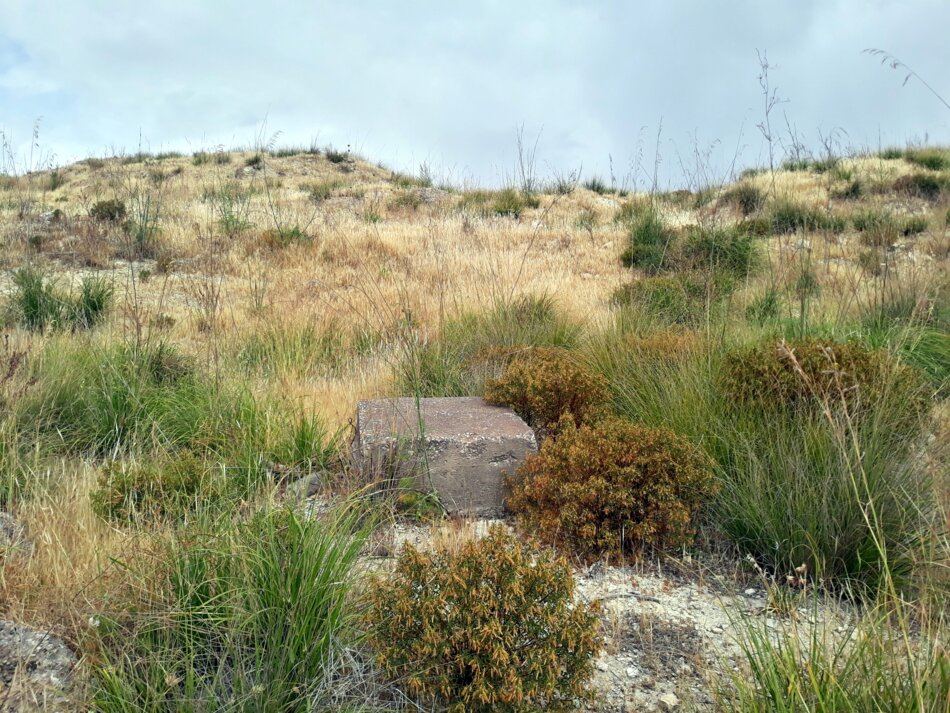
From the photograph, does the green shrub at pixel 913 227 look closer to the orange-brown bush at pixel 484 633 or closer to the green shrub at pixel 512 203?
the green shrub at pixel 512 203

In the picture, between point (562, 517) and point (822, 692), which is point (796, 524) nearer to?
point (562, 517)

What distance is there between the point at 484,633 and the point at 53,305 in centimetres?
602

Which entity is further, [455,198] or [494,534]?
[455,198]

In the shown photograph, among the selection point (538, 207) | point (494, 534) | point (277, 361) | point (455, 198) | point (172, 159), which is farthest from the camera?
point (172, 159)

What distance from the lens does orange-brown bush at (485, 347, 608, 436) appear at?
13.8 ft

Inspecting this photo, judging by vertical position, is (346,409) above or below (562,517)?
above

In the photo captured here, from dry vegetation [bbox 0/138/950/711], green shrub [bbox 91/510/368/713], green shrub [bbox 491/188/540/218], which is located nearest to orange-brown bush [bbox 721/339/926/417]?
dry vegetation [bbox 0/138/950/711]

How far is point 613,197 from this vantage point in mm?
19766

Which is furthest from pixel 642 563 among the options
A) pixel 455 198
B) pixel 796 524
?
pixel 455 198

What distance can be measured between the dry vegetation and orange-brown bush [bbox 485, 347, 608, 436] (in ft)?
0.63

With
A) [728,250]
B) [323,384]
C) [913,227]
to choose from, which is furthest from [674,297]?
[913,227]

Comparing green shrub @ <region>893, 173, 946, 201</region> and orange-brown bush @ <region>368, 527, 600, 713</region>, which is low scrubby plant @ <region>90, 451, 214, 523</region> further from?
green shrub @ <region>893, 173, 946, 201</region>

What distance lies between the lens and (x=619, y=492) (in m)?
3.28

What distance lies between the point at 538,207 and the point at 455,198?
2.78m
